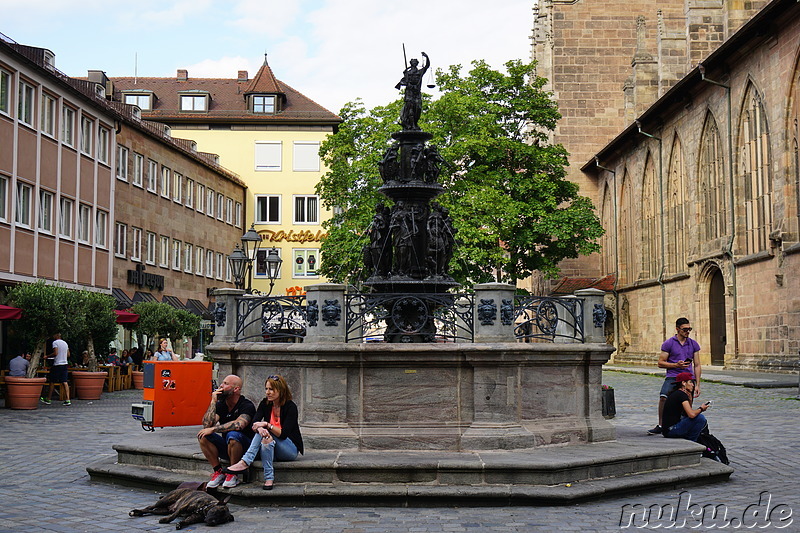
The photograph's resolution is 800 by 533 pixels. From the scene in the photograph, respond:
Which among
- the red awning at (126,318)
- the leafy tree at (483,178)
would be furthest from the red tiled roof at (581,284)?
the red awning at (126,318)

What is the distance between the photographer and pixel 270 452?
383 inches

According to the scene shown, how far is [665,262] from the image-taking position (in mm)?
46750

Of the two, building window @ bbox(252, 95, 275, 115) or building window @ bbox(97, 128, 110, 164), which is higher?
building window @ bbox(252, 95, 275, 115)

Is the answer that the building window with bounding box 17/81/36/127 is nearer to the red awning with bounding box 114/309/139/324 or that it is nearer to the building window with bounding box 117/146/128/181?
the red awning with bounding box 114/309/139/324

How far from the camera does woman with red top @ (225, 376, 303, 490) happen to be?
9711 millimetres

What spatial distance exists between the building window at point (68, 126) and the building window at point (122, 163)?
5.62m

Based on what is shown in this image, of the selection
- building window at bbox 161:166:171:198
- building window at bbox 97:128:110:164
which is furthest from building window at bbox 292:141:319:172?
building window at bbox 97:128:110:164

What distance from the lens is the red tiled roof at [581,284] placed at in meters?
55.6

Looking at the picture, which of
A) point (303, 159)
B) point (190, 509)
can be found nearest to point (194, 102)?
point (303, 159)

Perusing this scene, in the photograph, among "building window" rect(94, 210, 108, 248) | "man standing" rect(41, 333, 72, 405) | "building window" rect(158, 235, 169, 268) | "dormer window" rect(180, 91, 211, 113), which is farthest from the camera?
"dormer window" rect(180, 91, 211, 113)

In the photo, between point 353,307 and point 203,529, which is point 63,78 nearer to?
point 353,307

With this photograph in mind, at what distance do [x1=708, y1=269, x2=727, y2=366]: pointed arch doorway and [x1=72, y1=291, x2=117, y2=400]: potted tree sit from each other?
78.7ft

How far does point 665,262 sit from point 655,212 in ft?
12.2

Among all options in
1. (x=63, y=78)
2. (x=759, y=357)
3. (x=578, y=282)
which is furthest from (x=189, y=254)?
(x=759, y=357)
